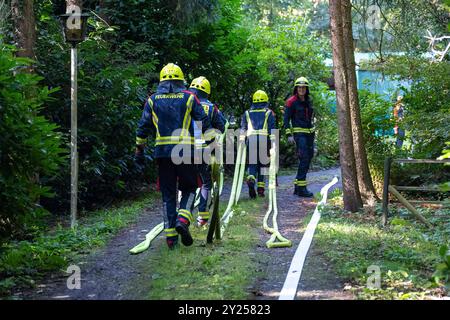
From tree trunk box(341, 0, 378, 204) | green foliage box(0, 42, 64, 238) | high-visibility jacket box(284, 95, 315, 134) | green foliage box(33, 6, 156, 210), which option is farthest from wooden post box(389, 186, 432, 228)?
green foliage box(33, 6, 156, 210)

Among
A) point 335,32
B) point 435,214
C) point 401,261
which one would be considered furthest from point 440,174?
point 401,261

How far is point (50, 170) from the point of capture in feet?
26.9

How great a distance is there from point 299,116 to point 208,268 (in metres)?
7.46

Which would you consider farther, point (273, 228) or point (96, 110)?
point (96, 110)

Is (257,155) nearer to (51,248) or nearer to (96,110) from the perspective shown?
(96,110)

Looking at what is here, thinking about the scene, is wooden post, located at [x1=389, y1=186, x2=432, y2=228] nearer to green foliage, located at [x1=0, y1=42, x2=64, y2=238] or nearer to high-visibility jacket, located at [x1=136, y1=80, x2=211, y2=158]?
high-visibility jacket, located at [x1=136, y1=80, x2=211, y2=158]

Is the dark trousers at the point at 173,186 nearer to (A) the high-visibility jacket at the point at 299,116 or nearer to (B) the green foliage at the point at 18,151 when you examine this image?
(B) the green foliage at the point at 18,151

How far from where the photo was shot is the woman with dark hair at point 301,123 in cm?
1461

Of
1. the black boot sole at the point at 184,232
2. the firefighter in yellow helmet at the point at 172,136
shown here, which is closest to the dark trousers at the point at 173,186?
the firefighter in yellow helmet at the point at 172,136

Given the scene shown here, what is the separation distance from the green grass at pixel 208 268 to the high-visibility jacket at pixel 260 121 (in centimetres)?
381

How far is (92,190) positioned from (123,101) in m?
2.03

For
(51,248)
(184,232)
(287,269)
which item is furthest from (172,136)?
(287,269)

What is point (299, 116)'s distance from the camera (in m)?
14.6

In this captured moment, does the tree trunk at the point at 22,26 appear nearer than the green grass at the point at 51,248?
No
